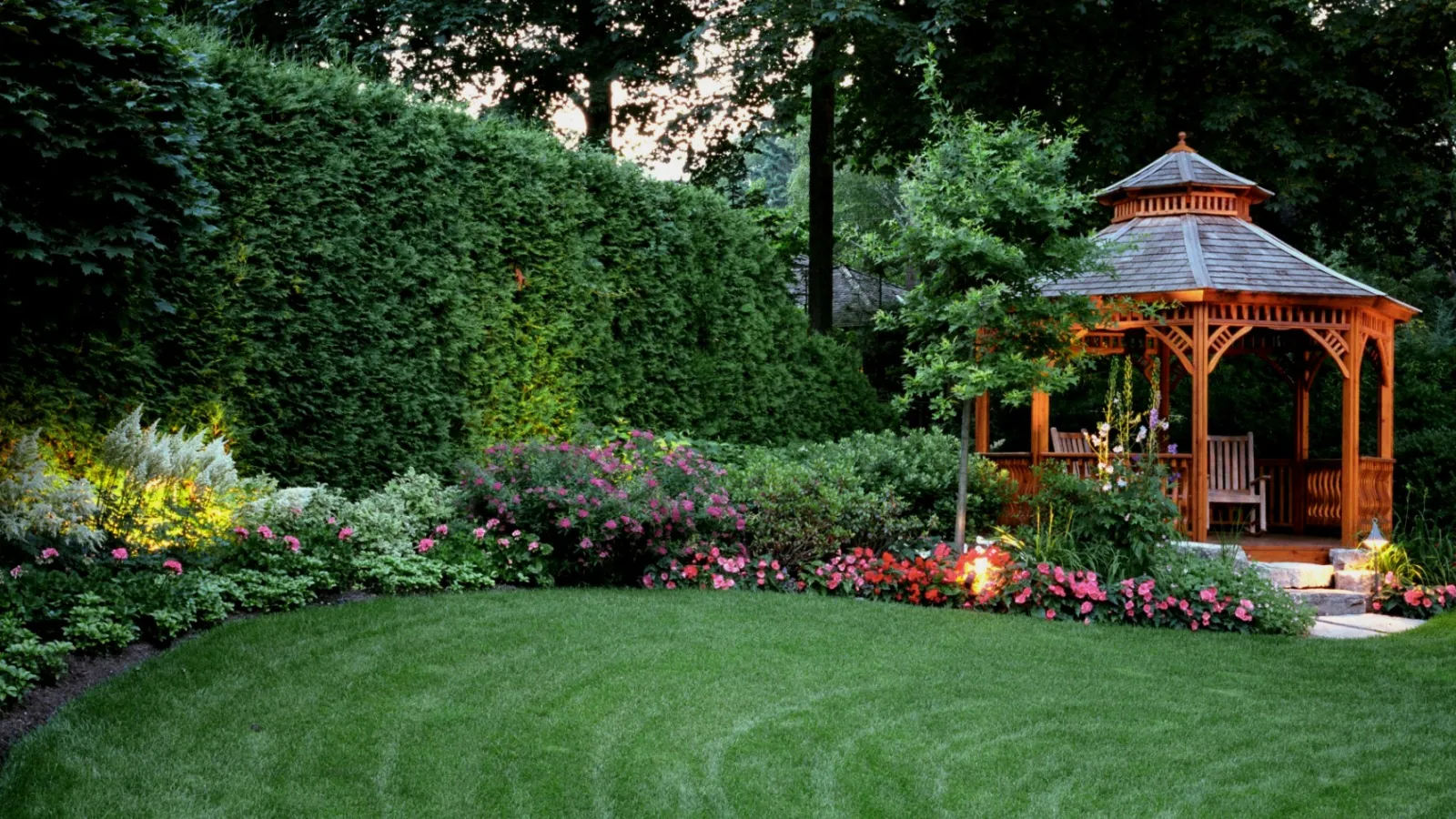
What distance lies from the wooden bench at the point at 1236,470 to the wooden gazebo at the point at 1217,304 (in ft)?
2.47

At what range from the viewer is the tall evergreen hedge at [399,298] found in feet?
24.4

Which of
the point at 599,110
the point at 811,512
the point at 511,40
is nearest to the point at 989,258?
the point at 811,512

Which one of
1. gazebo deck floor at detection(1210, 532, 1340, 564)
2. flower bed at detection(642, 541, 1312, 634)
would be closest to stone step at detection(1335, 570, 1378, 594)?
gazebo deck floor at detection(1210, 532, 1340, 564)

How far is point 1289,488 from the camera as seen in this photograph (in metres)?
13.6

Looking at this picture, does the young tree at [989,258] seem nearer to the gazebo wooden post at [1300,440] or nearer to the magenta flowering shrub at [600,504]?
the magenta flowering shrub at [600,504]

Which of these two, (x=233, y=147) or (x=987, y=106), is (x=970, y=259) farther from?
(x=987, y=106)

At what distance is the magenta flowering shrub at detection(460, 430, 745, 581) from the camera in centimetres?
810

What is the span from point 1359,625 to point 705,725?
21.2 ft

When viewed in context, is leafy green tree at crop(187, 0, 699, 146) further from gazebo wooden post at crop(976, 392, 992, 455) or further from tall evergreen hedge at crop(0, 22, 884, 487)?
gazebo wooden post at crop(976, 392, 992, 455)

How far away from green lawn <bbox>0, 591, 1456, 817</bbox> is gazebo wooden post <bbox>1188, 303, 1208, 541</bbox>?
3467 mm

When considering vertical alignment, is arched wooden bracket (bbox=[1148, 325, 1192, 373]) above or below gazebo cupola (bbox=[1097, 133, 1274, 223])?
below

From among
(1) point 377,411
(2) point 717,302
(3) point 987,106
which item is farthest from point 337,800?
(3) point 987,106

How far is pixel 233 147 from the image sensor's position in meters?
7.63

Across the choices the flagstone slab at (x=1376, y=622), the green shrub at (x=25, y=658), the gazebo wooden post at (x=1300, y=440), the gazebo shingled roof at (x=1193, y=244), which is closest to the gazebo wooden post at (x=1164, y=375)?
the gazebo wooden post at (x=1300, y=440)
